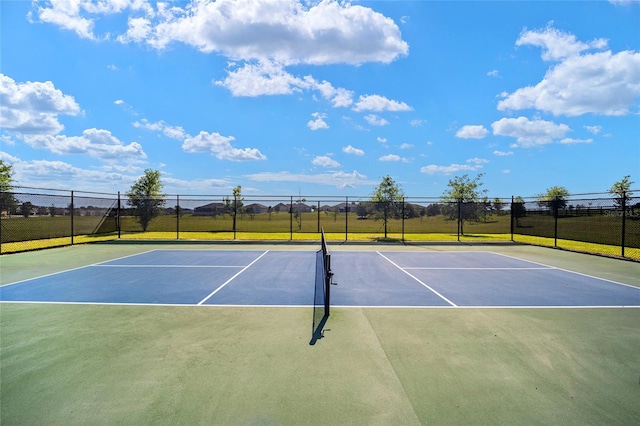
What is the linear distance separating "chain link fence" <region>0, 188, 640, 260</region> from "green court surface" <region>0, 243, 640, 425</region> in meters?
13.8

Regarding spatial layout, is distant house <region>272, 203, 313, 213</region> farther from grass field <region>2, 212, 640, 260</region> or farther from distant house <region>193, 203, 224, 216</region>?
distant house <region>193, 203, 224, 216</region>

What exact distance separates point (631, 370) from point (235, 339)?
4.99 meters

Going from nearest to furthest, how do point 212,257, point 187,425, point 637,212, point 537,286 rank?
1. point 187,425
2. point 537,286
3. point 212,257
4. point 637,212

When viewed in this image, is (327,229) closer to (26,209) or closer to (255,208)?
(255,208)

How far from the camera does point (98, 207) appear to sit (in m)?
21.0

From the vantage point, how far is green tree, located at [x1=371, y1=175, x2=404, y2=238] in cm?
2205

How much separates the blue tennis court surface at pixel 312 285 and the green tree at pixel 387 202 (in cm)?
948

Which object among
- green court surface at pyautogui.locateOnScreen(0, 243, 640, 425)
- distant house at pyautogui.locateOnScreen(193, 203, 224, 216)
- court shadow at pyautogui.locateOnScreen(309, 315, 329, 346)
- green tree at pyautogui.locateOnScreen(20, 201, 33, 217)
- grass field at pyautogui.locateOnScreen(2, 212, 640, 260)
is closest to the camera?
green court surface at pyautogui.locateOnScreen(0, 243, 640, 425)

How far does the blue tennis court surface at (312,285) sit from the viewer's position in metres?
6.99

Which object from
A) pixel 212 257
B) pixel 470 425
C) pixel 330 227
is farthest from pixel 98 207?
pixel 470 425

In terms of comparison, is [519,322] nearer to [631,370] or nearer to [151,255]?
[631,370]

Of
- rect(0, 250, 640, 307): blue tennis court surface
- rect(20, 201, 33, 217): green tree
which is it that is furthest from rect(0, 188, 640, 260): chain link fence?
rect(0, 250, 640, 307): blue tennis court surface

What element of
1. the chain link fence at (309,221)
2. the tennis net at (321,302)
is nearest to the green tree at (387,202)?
the chain link fence at (309,221)

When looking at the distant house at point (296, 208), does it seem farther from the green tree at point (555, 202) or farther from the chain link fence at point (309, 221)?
the green tree at point (555, 202)
